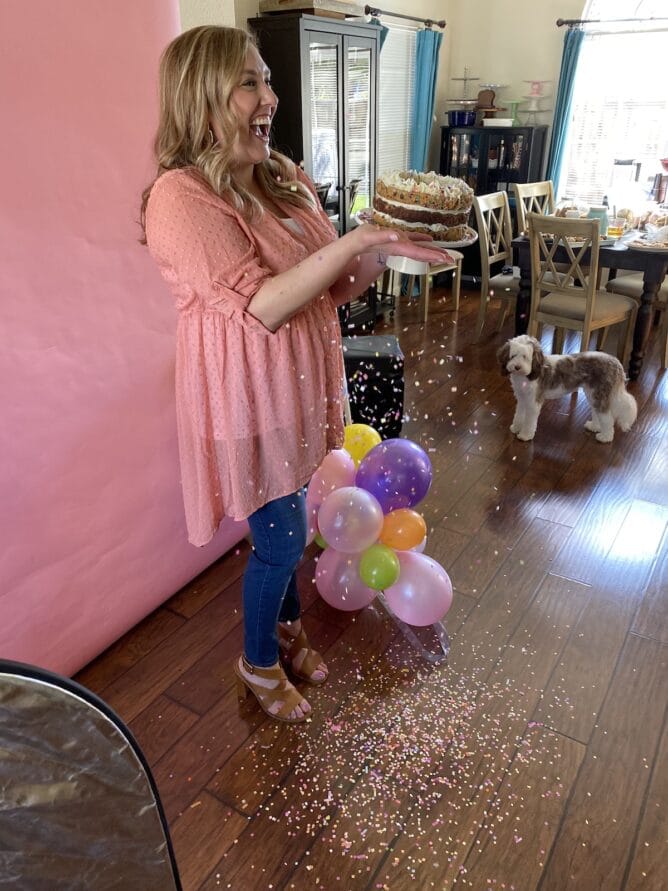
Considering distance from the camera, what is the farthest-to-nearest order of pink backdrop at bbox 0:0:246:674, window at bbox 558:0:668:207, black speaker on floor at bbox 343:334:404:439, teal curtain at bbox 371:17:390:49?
1. window at bbox 558:0:668:207
2. teal curtain at bbox 371:17:390:49
3. black speaker on floor at bbox 343:334:404:439
4. pink backdrop at bbox 0:0:246:674

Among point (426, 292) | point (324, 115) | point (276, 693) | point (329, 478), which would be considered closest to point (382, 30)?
point (324, 115)

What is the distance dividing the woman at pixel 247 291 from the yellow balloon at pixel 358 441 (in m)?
0.75

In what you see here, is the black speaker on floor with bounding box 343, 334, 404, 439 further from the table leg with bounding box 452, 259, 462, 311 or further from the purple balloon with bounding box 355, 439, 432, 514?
the table leg with bounding box 452, 259, 462, 311

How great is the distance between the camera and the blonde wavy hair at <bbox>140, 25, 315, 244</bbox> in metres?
1.04

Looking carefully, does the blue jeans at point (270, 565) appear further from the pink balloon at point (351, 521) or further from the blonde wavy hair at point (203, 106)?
the blonde wavy hair at point (203, 106)

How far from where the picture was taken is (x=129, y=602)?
1.81 metres

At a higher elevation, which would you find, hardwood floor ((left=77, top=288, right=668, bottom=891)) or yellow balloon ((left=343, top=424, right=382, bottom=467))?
yellow balloon ((left=343, top=424, right=382, bottom=467))

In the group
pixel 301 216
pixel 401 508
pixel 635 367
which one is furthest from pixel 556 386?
pixel 301 216

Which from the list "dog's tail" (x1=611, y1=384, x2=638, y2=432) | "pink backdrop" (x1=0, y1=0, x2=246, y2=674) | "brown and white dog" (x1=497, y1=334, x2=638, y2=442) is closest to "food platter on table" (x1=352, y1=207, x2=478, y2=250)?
"pink backdrop" (x1=0, y1=0, x2=246, y2=674)

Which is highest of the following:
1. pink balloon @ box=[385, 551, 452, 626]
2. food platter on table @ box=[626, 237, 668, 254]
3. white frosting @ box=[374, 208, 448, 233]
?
white frosting @ box=[374, 208, 448, 233]

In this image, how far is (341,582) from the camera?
6.10 ft

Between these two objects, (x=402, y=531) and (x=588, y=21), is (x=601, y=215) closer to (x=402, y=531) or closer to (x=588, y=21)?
(x=588, y=21)

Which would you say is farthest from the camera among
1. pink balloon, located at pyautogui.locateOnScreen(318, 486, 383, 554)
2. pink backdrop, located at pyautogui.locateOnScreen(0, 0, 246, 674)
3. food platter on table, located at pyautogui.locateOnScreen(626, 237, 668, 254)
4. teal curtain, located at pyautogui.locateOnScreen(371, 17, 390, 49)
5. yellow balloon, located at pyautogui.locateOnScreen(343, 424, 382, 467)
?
teal curtain, located at pyautogui.locateOnScreen(371, 17, 390, 49)

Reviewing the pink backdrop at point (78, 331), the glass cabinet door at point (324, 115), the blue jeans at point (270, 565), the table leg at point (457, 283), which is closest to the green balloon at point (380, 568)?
the blue jeans at point (270, 565)
